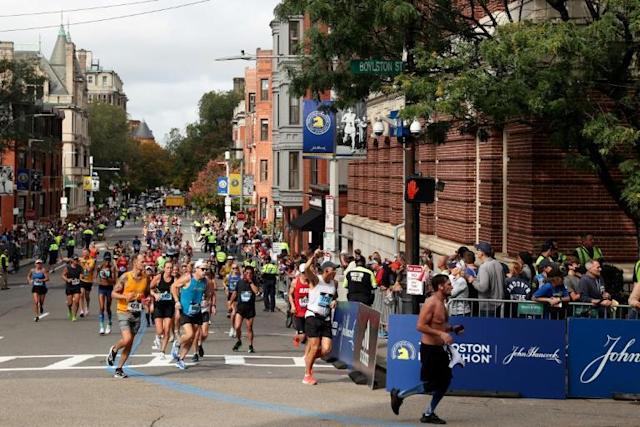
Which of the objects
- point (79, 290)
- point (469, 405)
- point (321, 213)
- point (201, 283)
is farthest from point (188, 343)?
point (321, 213)

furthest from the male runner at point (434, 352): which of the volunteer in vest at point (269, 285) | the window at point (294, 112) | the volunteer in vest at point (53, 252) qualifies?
the volunteer in vest at point (53, 252)

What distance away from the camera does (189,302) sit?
17969mm

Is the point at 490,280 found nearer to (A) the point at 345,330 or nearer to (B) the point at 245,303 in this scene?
(A) the point at 345,330

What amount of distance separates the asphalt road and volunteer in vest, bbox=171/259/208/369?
0.36 meters

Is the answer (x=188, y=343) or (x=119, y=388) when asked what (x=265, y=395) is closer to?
(x=119, y=388)

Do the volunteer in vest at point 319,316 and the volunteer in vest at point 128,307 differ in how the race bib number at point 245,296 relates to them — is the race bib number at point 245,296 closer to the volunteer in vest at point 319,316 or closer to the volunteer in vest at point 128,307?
the volunteer in vest at point 128,307

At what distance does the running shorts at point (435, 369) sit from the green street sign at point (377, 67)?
253 inches

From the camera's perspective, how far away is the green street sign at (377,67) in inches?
712

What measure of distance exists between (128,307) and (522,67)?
22.0 feet

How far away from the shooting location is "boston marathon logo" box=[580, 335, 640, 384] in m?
14.9

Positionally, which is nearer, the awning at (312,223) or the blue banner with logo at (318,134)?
the blue banner with logo at (318,134)

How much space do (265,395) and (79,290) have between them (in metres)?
15.0

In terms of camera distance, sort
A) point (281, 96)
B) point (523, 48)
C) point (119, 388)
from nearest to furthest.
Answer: point (119, 388) < point (523, 48) < point (281, 96)

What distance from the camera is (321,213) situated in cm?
4891
